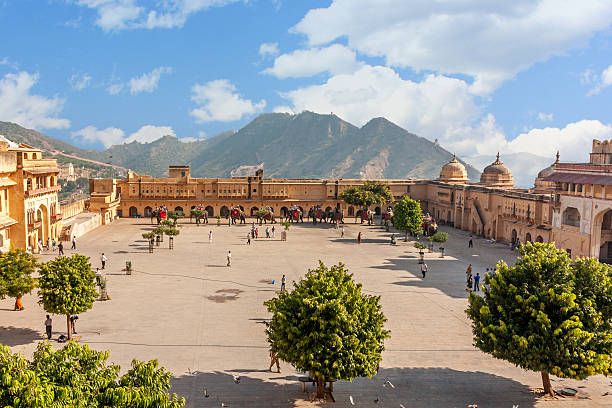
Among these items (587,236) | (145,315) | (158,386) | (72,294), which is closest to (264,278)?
(145,315)

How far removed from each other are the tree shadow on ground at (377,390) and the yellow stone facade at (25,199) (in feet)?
100

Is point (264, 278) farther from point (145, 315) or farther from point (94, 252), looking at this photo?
point (94, 252)

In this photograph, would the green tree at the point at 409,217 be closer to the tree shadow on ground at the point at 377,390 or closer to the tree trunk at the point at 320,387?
the tree shadow on ground at the point at 377,390

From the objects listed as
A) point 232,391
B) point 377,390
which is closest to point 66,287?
point 232,391

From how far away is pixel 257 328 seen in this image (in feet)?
90.5

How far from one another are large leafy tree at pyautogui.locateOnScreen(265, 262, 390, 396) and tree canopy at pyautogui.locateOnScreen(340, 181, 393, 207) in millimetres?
55186

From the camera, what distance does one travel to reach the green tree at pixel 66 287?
79.0ft

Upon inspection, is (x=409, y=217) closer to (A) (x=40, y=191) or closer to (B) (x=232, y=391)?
(A) (x=40, y=191)

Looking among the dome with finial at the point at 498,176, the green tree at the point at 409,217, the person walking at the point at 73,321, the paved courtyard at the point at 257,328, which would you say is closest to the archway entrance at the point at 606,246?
the paved courtyard at the point at 257,328

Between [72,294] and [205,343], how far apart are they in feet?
22.3

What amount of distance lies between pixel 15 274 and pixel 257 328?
13.0 metres

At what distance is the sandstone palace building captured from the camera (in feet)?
154

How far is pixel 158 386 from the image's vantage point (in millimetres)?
13375

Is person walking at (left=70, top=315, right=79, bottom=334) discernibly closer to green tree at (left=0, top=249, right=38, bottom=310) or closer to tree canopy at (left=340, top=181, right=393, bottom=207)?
green tree at (left=0, top=249, right=38, bottom=310)
